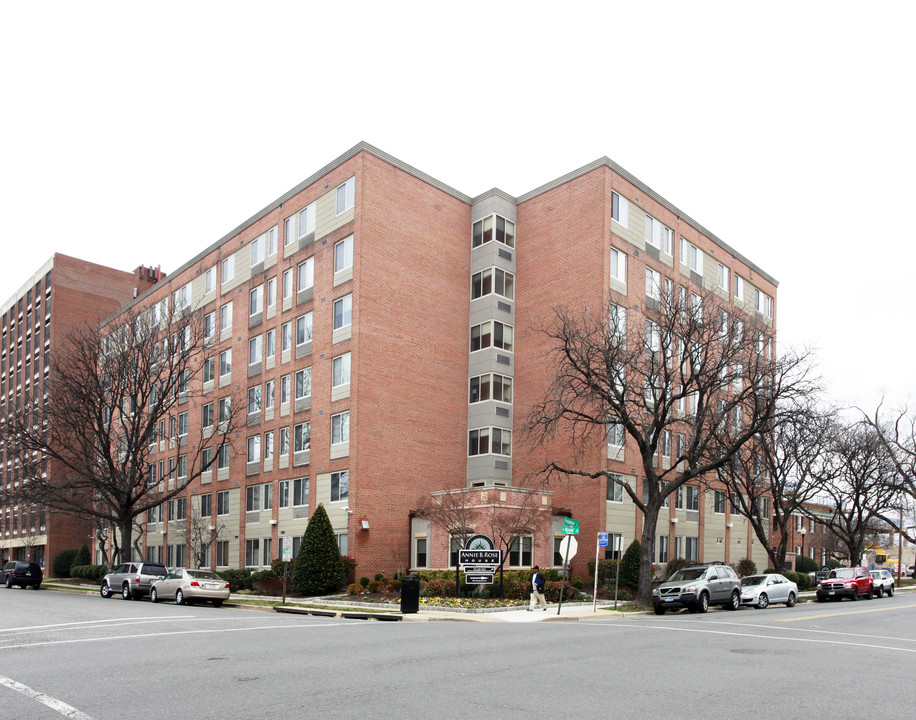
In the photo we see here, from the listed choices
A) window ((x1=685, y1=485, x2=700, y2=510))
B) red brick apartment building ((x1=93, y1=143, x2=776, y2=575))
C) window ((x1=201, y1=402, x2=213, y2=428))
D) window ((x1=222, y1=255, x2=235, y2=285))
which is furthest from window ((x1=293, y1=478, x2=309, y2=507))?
window ((x1=685, y1=485, x2=700, y2=510))

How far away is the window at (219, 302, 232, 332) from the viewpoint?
54.1m

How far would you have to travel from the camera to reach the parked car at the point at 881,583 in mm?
43281

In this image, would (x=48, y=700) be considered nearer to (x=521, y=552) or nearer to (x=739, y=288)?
(x=521, y=552)

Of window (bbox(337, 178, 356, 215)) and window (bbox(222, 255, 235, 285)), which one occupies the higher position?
window (bbox(337, 178, 356, 215))

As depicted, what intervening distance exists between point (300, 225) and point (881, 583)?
1422 inches

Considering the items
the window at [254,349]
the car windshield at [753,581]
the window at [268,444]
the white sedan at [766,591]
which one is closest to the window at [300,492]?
the window at [268,444]

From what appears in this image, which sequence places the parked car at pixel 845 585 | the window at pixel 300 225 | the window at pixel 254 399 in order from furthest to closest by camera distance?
the window at pixel 254 399, the window at pixel 300 225, the parked car at pixel 845 585

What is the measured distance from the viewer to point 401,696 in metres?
10.4

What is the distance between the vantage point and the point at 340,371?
42.5m

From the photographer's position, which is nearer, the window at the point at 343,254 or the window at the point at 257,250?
the window at the point at 343,254

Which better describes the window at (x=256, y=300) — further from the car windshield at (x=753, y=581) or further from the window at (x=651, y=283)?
the car windshield at (x=753, y=581)

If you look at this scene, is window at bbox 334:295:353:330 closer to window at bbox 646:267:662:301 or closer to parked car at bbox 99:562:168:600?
parked car at bbox 99:562:168:600

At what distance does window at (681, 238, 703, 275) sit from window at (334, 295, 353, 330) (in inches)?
828

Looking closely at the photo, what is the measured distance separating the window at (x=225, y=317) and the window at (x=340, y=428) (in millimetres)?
15068
